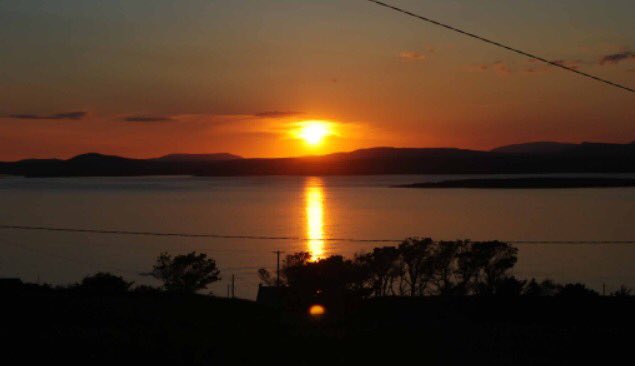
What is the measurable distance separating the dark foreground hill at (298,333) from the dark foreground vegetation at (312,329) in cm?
2

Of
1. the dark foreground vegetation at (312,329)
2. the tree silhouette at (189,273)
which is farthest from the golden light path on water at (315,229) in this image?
the dark foreground vegetation at (312,329)

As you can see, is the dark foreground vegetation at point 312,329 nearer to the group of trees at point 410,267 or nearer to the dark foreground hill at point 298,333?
the dark foreground hill at point 298,333

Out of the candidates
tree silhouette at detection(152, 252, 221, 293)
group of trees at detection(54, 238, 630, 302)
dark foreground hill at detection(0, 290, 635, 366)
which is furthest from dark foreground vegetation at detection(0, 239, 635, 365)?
tree silhouette at detection(152, 252, 221, 293)

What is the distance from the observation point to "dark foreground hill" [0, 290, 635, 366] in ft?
39.8

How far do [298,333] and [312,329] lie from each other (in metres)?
0.59

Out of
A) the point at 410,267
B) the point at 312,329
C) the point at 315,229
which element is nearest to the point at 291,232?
the point at 315,229

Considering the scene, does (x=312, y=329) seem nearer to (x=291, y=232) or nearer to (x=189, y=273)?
(x=189, y=273)

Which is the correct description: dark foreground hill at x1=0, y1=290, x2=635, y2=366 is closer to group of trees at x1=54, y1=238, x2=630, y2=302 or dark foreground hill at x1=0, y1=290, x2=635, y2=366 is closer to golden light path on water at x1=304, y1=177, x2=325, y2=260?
group of trees at x1=54, y1=238, x2=630, y2=302

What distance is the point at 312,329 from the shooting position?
15773 mm

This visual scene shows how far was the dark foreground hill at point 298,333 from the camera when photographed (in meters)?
12.1

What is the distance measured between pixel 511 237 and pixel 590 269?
16.7 metres

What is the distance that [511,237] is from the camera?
306 ft

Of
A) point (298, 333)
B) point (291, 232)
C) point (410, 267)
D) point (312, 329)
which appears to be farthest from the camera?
point (291, 232)

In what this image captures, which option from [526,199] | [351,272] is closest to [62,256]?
[351,272]
